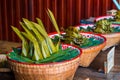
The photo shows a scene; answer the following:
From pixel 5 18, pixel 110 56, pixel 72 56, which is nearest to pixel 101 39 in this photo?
pixel 110 56

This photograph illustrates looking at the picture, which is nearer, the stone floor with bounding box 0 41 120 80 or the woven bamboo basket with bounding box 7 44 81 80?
the woven bamboo basket with bounding box 7 44 81 80

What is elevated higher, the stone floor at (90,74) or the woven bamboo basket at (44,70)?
the woven bamboo basket at (44,70)

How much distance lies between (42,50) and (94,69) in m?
0.46

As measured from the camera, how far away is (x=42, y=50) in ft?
→ 4.08

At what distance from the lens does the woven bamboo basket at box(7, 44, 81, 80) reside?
114cm

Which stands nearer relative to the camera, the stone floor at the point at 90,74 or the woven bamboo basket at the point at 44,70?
the woven bamboo basket at the point at 44,70

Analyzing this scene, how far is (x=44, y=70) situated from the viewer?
3.75 feet

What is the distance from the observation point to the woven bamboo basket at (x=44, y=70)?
1.14m

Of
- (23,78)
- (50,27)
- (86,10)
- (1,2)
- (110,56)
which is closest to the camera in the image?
(23,78)

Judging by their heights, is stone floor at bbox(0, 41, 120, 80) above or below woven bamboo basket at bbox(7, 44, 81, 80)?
below

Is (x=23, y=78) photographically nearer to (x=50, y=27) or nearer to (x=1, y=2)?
(x=50, y=27)

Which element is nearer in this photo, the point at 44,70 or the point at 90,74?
the point at 44,70

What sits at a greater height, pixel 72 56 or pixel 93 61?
pixel 72 56

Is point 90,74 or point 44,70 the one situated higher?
point 44,70
